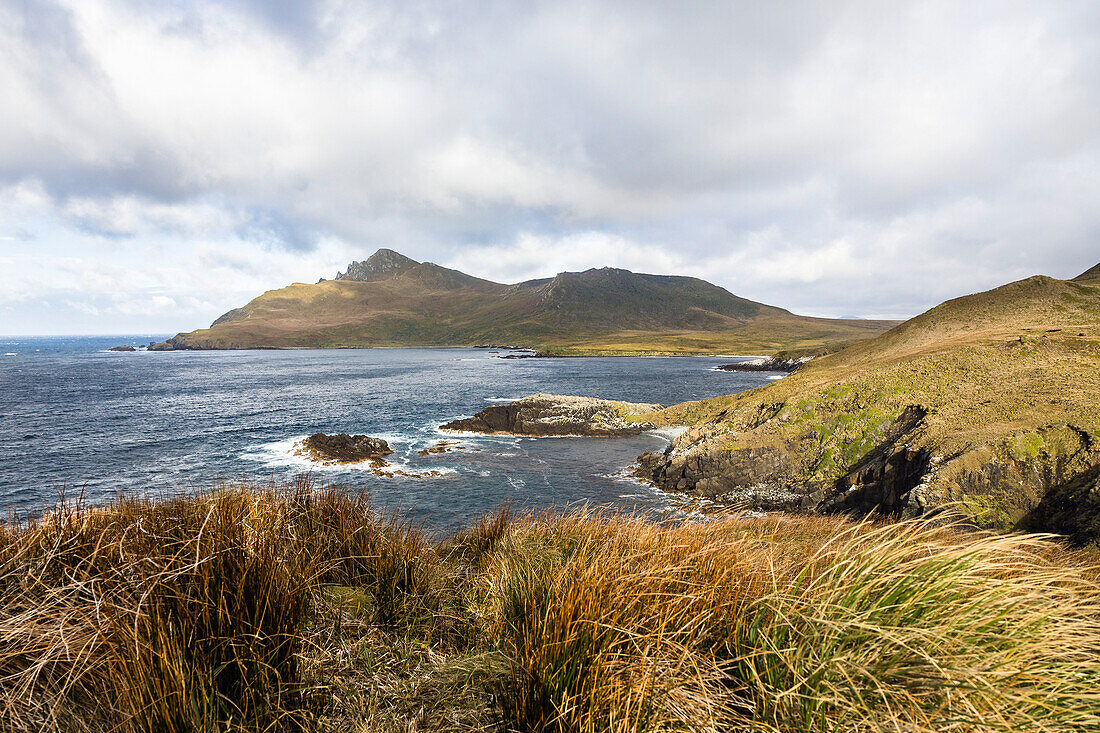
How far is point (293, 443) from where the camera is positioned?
34719 millimetres

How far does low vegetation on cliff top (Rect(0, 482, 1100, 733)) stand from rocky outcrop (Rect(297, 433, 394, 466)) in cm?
2786

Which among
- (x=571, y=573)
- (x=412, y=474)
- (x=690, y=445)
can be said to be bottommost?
(x=412, y=474)

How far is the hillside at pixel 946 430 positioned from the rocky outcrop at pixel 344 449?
19589 mm

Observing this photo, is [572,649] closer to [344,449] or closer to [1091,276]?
[344,449]

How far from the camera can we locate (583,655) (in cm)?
281

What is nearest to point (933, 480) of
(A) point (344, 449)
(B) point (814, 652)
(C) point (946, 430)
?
(C) point (946, 430)

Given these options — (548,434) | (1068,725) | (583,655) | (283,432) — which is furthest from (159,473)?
(1068,725)

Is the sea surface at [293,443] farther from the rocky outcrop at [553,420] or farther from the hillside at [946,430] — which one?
the hillside at [946,430]

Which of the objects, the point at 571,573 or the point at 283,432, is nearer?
the point at 571,573

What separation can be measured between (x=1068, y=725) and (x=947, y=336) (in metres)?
36.1

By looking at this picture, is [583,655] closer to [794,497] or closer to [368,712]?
[368,712]

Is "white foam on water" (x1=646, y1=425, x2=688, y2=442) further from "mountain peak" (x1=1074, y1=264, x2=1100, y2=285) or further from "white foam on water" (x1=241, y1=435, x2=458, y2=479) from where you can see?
"mountain peak" (x1=1074, y1=264, x2=1100, y2=285)

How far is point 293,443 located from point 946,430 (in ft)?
132

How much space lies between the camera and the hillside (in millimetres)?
12836
